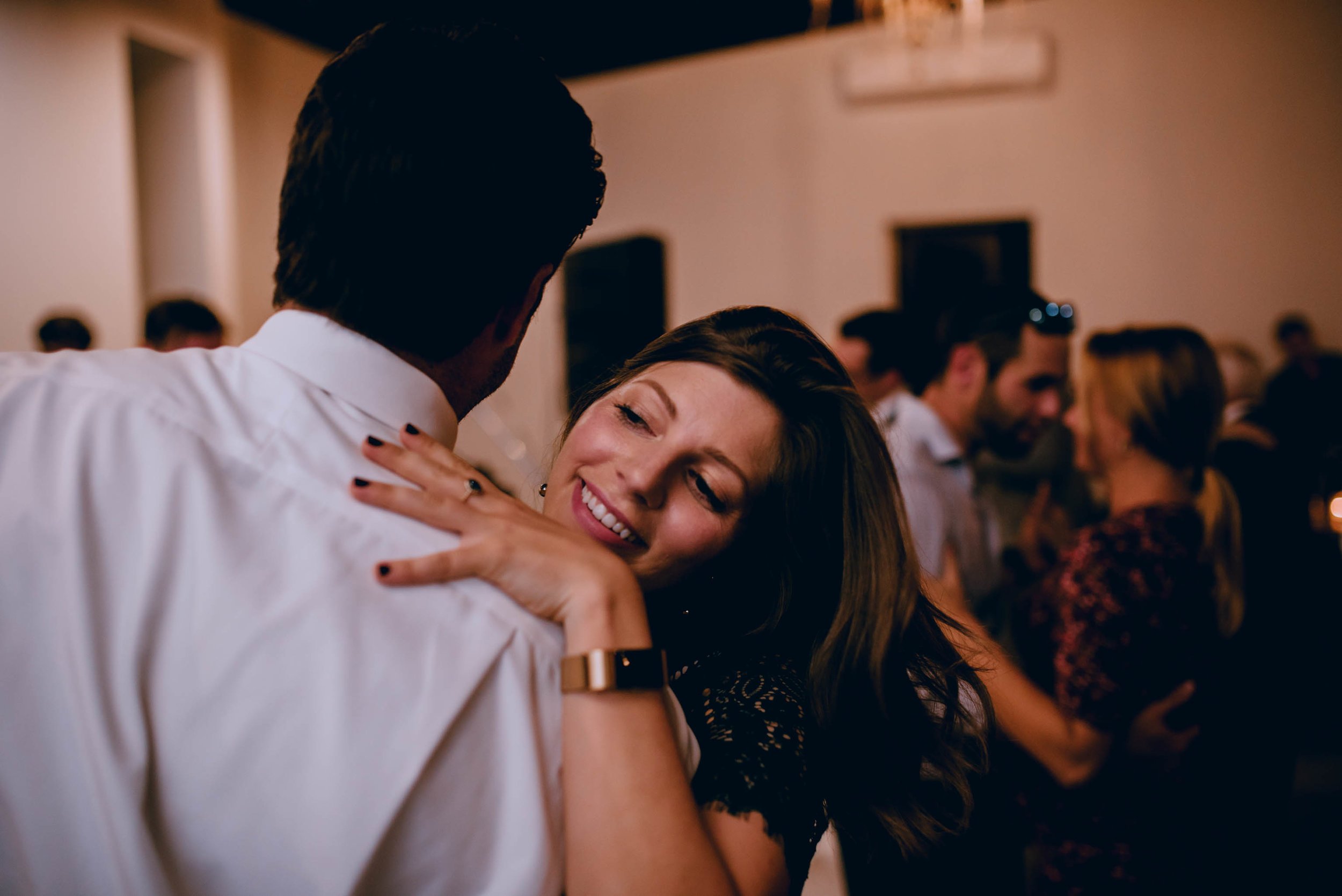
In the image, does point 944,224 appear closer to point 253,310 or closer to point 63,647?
point 253,310

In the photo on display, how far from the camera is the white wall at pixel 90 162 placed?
4824mm

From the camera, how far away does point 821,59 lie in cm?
730

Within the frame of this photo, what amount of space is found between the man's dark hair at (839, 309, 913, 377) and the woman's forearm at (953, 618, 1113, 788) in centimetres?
150

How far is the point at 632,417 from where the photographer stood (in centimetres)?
132

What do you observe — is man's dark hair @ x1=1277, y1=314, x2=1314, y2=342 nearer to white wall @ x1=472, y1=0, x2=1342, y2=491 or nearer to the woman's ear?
white wall @ x1=472, y1=0, x2=1342, y2=491

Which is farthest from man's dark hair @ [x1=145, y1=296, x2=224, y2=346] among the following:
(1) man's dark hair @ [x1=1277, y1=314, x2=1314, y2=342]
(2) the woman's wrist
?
(1) man's dark hair @ [x1=1277, y1=314, x2=1314, y2=342]

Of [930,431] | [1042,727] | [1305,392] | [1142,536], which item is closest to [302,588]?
[1042,727]

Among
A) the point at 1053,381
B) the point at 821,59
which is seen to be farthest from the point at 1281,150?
the point at 1053,381

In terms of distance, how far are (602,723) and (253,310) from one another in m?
6.63

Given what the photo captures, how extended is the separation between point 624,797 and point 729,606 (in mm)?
644

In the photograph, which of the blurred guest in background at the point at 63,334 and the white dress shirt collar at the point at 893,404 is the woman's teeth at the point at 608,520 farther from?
the blurred guest in background at the point at 63,334

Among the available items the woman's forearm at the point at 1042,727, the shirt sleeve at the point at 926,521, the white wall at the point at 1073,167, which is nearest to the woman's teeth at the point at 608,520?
the woman's forearm at the point at 1042,727

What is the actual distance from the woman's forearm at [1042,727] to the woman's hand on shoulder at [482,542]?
0.98m

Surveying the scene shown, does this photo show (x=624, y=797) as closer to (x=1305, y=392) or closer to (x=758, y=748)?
(x=758, y=748)
